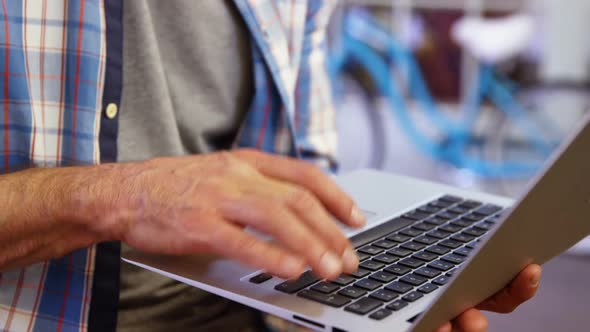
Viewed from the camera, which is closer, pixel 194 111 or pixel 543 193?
pixel 543 193

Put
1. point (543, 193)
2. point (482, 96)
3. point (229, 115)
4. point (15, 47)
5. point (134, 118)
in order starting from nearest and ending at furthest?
point (543, 193), point (15, 47), point (134, 118), point (229, 115), point (482, 96)

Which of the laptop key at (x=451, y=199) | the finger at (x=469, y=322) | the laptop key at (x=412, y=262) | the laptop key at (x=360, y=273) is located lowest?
the finger at (x=469, y=322)

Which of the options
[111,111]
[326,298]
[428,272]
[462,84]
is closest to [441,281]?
[428,272]

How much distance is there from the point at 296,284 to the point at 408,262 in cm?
13

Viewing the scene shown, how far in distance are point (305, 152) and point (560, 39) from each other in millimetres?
4052

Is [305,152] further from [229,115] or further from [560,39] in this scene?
[560,39]

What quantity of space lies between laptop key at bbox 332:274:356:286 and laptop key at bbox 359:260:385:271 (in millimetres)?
34

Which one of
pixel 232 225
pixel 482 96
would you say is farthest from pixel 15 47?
pixel 482 96

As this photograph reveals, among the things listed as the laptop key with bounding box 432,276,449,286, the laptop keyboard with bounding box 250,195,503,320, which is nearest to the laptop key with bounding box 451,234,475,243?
the laptop keyboard with bounding box 250,195,503,320

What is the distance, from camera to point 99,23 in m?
0.88

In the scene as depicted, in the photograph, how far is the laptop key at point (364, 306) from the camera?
68cm

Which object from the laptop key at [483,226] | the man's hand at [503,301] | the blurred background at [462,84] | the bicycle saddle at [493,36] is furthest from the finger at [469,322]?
the bicycle saddle at [493,36]

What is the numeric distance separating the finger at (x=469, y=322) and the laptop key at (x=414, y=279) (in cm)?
6

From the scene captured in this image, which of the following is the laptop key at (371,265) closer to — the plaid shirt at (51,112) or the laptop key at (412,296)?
the laptop key at (412,296)
